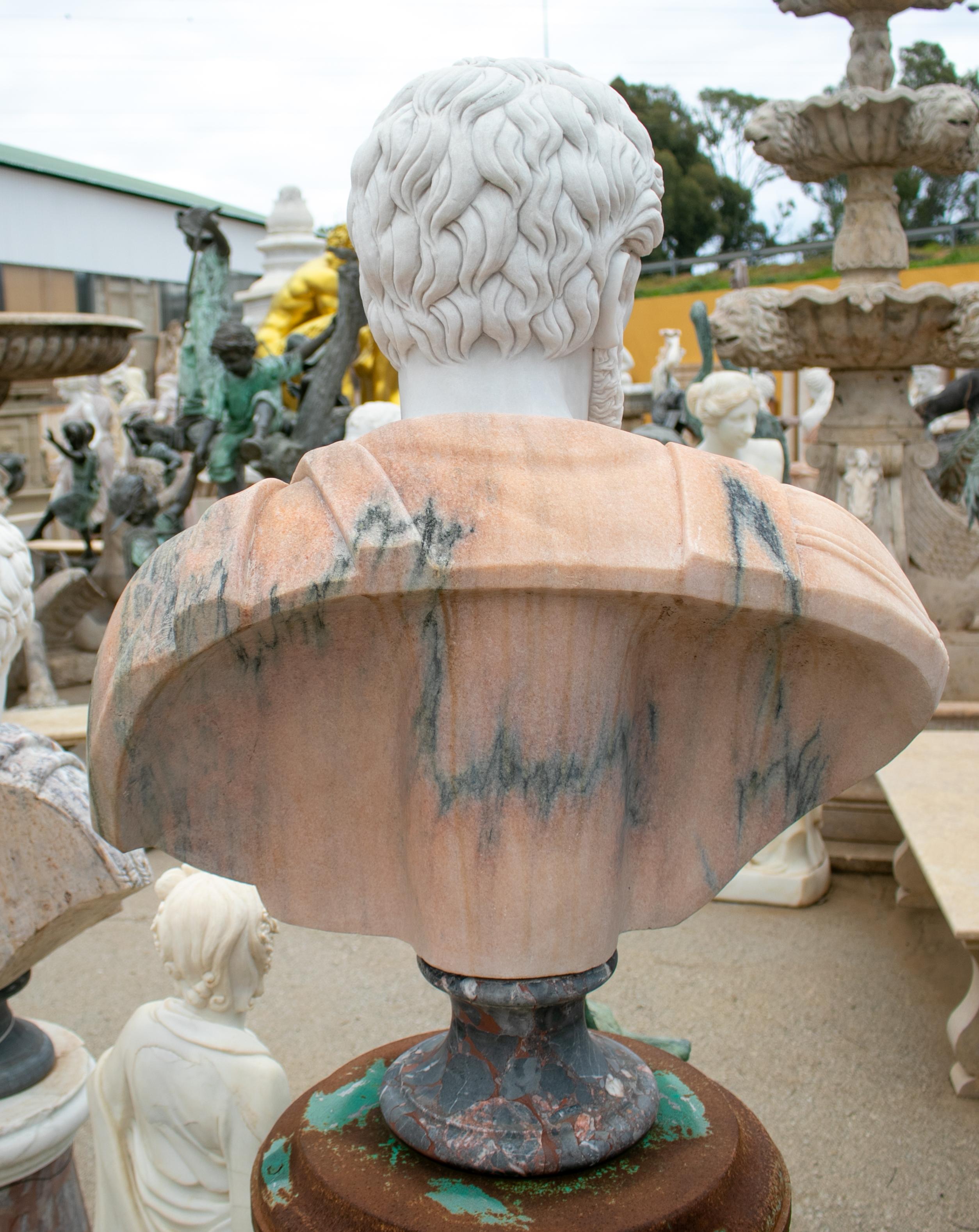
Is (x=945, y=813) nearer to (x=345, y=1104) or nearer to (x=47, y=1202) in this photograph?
(x=345, y=1104)

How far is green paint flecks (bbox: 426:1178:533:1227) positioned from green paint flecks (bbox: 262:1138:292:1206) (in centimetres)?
21

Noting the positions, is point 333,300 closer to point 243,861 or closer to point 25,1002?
point 25,1002

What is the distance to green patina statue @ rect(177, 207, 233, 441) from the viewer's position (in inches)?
317

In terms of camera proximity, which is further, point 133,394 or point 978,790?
point 133,394

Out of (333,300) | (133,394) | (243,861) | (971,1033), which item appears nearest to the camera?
(243,861)

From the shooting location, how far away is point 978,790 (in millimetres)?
4102

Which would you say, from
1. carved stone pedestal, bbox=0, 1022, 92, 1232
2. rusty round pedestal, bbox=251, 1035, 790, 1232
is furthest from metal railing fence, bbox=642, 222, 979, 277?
rusty round pedestal, bbox=251, 1035, 790, 1232

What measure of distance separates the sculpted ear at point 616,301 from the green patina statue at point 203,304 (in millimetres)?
6814

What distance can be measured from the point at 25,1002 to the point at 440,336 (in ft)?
11.3

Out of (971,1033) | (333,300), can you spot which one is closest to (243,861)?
(971,1033)

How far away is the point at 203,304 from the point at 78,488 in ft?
6.58

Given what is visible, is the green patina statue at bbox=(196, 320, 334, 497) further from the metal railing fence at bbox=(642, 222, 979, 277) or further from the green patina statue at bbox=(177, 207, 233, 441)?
the metal railing fence at bbox=(642, 222, 979, 277)

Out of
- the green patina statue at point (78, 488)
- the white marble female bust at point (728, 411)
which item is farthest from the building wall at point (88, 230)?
the white marble female bust at point (728, 411)

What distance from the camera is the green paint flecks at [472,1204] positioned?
145cm
